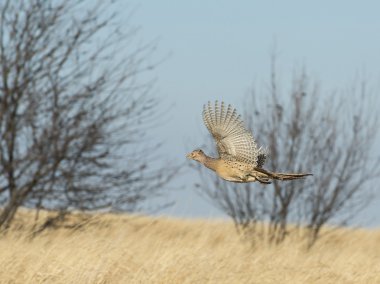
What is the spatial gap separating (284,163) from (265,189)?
0.46 metres

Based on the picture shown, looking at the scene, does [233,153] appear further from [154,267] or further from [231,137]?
[154,267]

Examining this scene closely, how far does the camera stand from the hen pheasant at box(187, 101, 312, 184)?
3836mm

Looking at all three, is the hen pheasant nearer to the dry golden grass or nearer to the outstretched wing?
the outstretched wing

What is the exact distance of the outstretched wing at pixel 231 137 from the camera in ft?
12.9

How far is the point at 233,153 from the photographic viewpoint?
397cm

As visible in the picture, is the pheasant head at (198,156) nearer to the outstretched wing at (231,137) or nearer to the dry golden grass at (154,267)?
the outstretched wing at (231,137)

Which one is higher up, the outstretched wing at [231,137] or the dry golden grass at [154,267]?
the outstretched wing at [231,137]

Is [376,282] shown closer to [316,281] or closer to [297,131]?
[316,281]

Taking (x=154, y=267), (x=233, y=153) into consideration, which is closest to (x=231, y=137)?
(x=233, y=153)

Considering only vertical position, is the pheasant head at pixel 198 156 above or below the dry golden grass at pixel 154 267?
above

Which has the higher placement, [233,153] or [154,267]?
[233,153]

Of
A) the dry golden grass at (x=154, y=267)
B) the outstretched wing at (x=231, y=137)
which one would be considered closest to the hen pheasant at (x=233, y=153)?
the outstretched wing at (x=231, y=137)

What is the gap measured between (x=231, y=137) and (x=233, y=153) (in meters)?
0.08

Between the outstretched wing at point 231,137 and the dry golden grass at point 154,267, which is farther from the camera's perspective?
the dry golden grass at point 154,267
